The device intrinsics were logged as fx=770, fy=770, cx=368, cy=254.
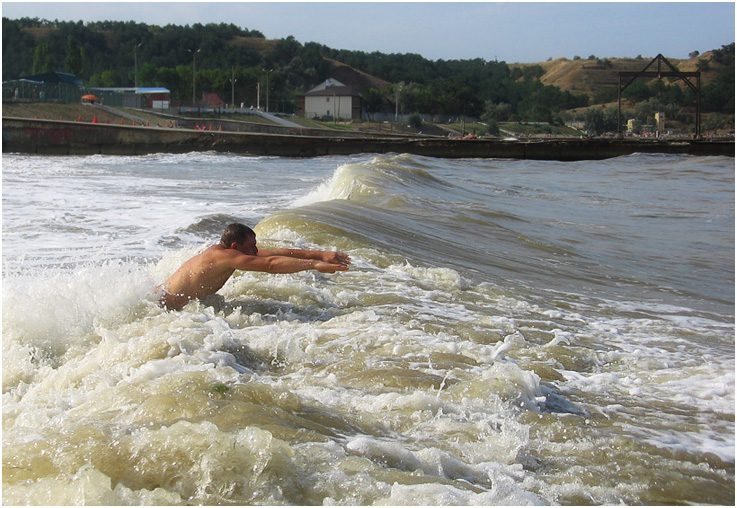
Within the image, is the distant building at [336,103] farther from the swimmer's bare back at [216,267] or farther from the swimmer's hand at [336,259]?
the swimmer's hand at [336,259]

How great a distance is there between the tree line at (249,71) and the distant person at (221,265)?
10084 centimetres

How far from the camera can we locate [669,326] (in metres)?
6.70

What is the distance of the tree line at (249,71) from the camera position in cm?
11694

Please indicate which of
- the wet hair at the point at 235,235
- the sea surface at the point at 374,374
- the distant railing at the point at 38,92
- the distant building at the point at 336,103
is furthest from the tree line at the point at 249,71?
the wet hair at the point at 235,235

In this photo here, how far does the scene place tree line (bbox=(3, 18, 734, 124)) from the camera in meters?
117

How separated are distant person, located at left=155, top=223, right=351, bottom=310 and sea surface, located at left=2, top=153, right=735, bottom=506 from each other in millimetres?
150

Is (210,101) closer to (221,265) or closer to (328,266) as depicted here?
(221,265)

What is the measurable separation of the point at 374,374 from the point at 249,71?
120 m

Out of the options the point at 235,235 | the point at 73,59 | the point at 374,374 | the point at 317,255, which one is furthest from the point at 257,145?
the point at 73,59

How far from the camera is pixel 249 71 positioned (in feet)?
393

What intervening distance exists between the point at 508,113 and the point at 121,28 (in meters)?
93.4

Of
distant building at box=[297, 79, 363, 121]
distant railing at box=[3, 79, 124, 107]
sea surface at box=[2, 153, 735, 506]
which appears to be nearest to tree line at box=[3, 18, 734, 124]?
distant building at box=[297, 79, 363, 121]

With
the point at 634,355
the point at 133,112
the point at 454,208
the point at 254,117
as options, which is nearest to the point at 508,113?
the point at 254,117

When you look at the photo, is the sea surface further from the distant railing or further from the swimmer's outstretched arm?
the distant railing
